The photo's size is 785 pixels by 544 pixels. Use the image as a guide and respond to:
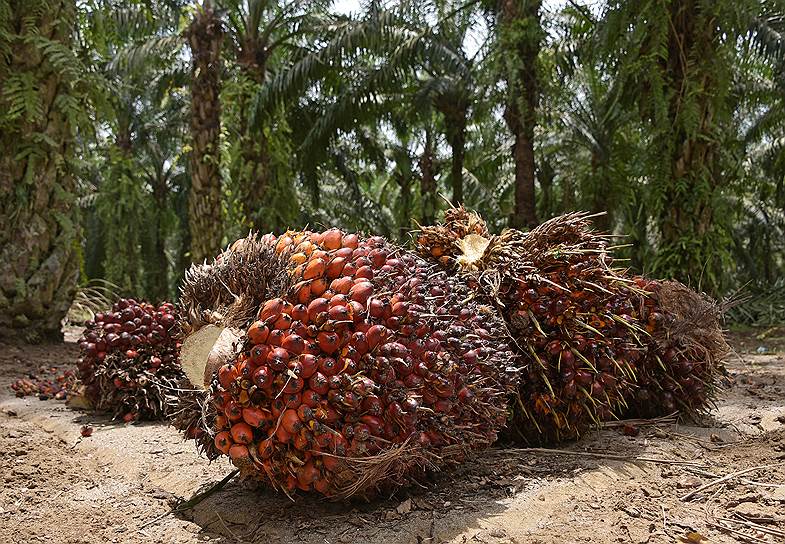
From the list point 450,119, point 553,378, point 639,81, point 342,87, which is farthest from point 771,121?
point 553,378

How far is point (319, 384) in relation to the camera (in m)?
1.74

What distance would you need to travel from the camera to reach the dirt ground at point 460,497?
1.79 meters

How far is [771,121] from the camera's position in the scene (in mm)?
16312

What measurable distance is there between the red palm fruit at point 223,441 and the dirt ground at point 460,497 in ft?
0.85

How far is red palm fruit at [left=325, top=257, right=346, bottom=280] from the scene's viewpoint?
6.63ft

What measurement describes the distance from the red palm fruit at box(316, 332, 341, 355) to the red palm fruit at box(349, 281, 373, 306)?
154mm

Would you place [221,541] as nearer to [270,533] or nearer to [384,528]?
[270,533]

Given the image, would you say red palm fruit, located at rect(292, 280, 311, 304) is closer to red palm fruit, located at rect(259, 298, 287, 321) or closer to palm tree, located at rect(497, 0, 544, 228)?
red palm fruit, located at rect(259, 298, 287, 321)

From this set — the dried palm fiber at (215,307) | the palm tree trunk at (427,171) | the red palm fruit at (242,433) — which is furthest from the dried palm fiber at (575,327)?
the palm tree trunk at (427,171)

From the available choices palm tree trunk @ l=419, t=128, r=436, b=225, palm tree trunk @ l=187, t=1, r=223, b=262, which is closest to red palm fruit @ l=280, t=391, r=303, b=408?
palm tree trunk @ l=187, t=1, r=223, b=262

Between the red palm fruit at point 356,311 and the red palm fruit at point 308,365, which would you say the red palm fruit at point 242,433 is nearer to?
the red palm fruit at point 308,365

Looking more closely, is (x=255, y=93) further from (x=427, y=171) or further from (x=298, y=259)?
(x=298, y=259)

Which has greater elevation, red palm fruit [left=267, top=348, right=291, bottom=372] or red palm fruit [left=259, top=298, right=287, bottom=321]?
red palm fruit [left=259, top=298, right=287, bottom=321]

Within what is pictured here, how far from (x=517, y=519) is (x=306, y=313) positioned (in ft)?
2.63
